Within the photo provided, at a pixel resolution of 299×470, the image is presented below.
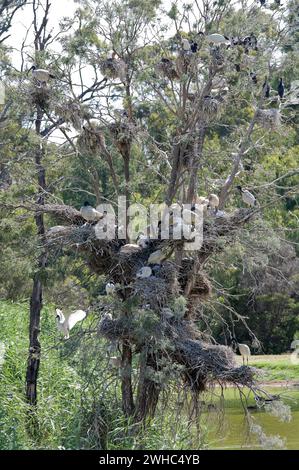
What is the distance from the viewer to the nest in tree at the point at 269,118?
9047 mm

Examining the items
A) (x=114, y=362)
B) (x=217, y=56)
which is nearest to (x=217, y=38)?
(x=217, y=56)

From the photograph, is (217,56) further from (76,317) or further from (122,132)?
(76,317)

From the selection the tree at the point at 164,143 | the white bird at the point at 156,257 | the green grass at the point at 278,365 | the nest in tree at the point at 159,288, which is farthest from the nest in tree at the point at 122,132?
the green grass at the point at 278,365

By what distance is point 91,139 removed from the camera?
975 cm

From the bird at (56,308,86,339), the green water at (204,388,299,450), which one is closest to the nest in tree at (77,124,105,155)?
the bird at (56,308,86,339)

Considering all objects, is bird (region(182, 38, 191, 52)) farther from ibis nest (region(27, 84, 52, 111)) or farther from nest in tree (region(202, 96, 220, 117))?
ibis nest (region(27, 84, 52, 111))

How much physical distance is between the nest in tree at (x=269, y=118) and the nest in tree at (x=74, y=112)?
1743 mm

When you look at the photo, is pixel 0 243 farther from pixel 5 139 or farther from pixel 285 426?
pixel 285 426

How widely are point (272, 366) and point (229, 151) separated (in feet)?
25.5

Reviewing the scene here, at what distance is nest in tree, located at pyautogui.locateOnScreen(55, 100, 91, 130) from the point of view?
9.55 metres

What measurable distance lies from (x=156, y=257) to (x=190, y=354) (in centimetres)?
93

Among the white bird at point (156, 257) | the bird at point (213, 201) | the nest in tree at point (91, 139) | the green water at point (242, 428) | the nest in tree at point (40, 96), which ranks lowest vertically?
the green water at point (242, 428)

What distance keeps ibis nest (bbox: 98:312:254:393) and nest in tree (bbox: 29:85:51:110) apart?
7.82 feet

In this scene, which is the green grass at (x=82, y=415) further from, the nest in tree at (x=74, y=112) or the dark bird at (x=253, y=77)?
the dark bird at (x=253, y=77)
